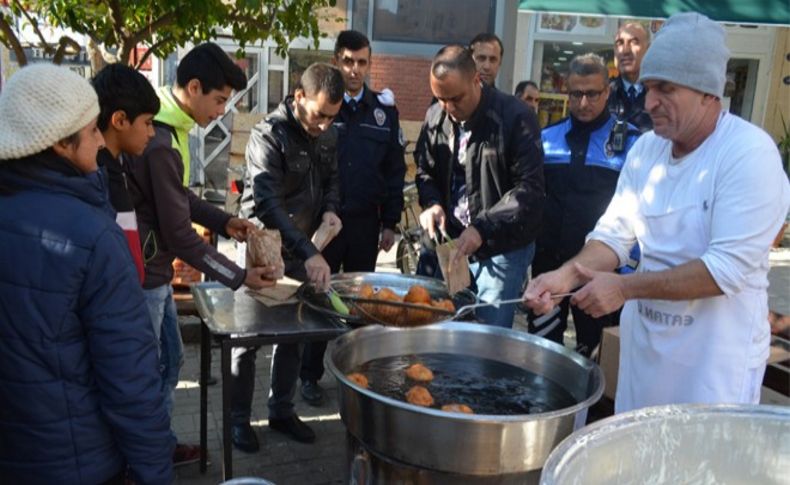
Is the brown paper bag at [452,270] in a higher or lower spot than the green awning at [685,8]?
lower

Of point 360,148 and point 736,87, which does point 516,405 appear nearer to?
point 360,148

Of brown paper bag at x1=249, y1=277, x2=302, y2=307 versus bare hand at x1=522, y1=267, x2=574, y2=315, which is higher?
bare hand at x1=522, y1=267, x2=574, y2=315

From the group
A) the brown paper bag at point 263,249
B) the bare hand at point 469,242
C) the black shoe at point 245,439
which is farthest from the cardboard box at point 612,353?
the black shoe at point 245,439

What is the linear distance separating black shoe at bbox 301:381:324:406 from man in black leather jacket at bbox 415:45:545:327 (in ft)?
4.55

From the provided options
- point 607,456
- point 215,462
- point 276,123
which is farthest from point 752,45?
point 607,456

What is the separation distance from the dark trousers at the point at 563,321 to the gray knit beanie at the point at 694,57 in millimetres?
2163

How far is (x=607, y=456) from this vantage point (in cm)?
110

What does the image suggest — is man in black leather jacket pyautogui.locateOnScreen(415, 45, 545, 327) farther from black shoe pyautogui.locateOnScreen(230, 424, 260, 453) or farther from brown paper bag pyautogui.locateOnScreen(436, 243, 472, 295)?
black shoe pyautogui.locateOnScreen(230, 424, 260, 453)

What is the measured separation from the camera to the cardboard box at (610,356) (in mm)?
3494

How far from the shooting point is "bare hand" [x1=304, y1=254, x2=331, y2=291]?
10.0 ft

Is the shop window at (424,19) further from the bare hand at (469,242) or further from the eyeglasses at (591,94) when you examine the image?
the bare hand at (469,242)

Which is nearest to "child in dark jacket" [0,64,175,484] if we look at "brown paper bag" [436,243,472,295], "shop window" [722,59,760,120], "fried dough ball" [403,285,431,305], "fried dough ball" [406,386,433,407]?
"fried dough ball" [406,386,433,407]

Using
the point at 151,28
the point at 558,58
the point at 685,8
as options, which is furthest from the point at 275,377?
the point at 558,58

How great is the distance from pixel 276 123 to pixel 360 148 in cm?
91
